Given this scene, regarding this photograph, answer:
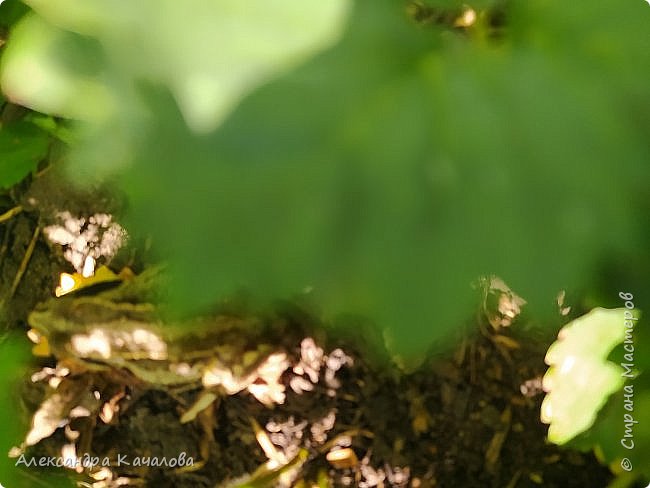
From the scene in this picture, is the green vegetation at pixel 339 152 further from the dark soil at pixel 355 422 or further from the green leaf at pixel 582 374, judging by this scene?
the dark soil at pixel 355 422

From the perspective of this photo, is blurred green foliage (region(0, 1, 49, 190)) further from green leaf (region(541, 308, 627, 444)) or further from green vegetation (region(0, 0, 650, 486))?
green leaf (region(541, 308, 627, 444))

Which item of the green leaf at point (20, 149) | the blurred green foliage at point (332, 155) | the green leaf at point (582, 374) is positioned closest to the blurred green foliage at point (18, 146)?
the green leaf at point (20, 149)

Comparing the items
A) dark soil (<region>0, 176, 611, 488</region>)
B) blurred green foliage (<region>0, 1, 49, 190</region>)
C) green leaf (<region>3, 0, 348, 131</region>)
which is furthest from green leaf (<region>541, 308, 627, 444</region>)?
blurred green foliage (<region>0, 1, 49, 190</region>)

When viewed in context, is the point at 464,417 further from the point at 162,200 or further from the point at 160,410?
the point at 162,200

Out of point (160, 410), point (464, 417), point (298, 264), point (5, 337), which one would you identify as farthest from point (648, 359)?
point (5, 337)

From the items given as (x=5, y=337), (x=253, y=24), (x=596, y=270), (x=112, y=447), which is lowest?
(x=112, y=447)
